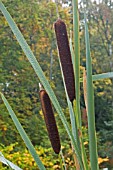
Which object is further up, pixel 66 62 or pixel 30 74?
pixel 66 62

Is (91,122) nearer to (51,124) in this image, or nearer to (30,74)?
(51,124)

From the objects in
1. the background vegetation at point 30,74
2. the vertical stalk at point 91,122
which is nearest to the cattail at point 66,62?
the vertical stalk at point 91,122

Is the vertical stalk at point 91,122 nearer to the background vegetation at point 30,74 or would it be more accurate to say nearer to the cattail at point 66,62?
the cattail at point 66,62

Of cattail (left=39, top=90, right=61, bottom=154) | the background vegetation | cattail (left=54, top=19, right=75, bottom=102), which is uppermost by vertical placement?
cattail (left=54, top=19, right=75, bottom=102)

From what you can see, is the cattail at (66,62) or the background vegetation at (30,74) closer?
the cattail at (66,62)

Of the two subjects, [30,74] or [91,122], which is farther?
[30,74]

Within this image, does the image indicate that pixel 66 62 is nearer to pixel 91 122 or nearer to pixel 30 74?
pixel 91 122

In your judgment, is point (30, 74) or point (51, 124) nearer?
point (51, 124)

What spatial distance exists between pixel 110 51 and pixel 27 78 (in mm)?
2522

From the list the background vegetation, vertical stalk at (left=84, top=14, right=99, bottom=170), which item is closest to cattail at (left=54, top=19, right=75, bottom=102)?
vertical stalk at (left=84, top=14, right=99, bottom=170)

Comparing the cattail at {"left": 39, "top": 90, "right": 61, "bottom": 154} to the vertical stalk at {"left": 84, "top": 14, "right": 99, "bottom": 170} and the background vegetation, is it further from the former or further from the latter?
the background vegetation

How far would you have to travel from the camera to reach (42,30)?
14.1 feet

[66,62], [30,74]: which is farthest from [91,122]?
[30,74]

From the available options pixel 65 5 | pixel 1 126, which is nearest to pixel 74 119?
pixel 1 126
